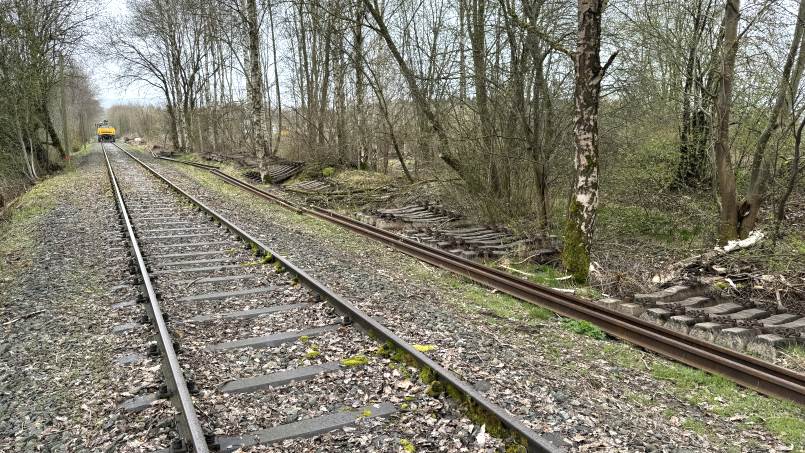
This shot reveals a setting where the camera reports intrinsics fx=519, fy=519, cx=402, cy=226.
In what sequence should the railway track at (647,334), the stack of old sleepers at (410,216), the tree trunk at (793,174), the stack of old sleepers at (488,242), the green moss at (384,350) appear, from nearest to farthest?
the railway track at (647,334)
the green moss at (384,350)
the tree trunk at (793,174)
the stack of old sleepers at (488,242)
the stack of old sleepers at (410,216)

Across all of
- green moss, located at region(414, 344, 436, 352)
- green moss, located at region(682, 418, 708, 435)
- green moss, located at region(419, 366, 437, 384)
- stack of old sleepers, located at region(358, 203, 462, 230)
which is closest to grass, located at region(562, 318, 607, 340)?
green moss, located at region(682, 418, 708, 435)

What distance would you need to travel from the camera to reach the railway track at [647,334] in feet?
14.5

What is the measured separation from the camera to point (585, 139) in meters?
7.40

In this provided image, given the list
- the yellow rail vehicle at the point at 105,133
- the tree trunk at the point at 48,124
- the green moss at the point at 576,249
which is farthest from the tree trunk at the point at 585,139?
the yellow rail vehicle at the point at 105,133

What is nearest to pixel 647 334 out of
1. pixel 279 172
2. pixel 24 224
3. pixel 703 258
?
pixel 703 258

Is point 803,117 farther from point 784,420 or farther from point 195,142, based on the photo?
point 195,142

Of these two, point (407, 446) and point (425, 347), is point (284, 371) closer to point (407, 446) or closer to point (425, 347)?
point (425, 347)

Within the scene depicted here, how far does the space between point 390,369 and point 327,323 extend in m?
1.31

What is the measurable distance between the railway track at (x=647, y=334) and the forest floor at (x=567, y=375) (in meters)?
0.12

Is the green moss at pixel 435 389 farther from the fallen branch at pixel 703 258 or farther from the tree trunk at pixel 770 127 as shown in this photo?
the tree trunk at pixel 770 127

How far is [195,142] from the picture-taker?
4341cm

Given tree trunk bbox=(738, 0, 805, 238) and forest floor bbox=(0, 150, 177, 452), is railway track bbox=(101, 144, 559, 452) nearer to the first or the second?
forest floor bbox=(0, 150, 177, 452)

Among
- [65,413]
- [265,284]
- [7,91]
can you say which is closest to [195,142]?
[7,91]

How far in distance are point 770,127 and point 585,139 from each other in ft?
13.1
